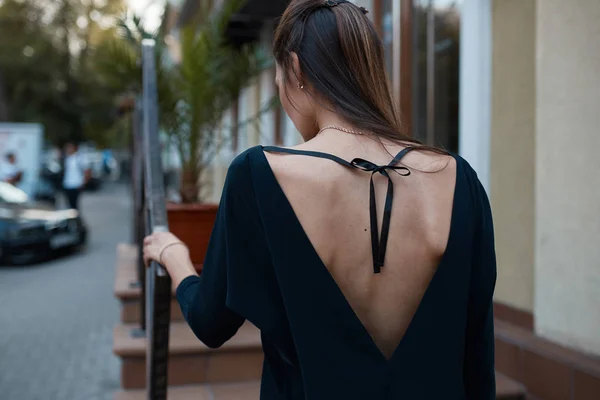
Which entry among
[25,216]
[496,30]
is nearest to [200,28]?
[496,30]

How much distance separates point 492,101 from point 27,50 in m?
32.1

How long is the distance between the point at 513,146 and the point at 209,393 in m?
2.18

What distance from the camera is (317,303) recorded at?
126cm

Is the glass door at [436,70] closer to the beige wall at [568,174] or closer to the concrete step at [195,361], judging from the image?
the beige wall at [568,174]

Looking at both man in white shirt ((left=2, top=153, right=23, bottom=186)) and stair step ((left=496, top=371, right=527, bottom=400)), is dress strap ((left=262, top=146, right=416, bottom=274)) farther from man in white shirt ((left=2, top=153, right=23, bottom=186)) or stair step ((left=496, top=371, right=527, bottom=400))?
man in white shirt ((left=2, top=153, right=23, bottom=186))

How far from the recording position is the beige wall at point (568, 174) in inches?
121

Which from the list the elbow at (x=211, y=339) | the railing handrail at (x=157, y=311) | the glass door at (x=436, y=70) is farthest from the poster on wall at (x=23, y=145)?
the elbow at (x=211, y=339)

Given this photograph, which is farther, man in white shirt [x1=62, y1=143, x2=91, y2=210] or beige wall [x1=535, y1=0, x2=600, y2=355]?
man in white shirt [x1=62, y1=143, x2=91, y2=210]

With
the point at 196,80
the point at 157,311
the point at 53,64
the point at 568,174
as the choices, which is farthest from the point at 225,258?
the point at 53,64

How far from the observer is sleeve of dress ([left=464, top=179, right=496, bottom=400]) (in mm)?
1381

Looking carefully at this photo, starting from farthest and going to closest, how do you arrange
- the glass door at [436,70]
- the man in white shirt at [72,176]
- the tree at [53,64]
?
the tree at [53,64] < the man in white shirt at [72,176] < the glass door at [436,70]

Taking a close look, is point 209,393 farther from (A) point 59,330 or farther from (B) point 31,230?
(B) point 31,230

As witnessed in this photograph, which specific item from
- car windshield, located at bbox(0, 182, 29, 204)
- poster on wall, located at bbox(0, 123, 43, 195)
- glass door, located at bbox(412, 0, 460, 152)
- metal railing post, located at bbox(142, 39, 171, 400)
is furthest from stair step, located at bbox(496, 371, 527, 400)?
poster on wall, located at bbox(0, 123, 43, 195)

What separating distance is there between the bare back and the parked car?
10.3 metres
